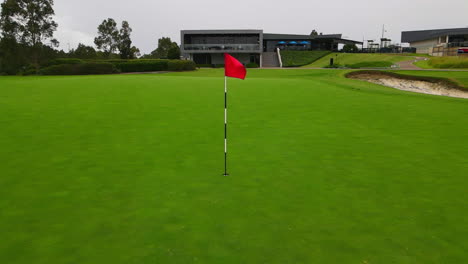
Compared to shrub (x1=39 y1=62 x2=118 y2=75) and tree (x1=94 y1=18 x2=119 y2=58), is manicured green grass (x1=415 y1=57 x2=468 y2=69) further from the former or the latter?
tree (x1=94 y1=18 x2=119 y2=58)

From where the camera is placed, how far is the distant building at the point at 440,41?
3000 inches

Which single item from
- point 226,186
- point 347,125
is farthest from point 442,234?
point 347,125

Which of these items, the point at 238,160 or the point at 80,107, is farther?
the point at 80,107

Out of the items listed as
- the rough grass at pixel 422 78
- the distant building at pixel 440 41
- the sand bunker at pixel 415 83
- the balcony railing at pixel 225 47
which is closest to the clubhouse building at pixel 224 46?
the balcony railing at pixel 225 47

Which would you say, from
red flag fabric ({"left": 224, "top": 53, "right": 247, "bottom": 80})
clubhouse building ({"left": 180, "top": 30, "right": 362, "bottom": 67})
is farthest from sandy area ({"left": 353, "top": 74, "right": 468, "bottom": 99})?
clubhouse building ({"left": 180, "top": 30, "right": 362, "bottom": 67})

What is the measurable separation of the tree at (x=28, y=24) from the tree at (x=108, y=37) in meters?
27.5

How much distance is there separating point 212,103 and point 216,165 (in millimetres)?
8911

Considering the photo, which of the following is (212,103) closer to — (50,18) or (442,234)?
(442,234)

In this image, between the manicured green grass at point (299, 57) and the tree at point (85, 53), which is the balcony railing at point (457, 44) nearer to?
the manicured green grass at point (299, 57)

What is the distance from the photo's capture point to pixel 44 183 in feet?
20.6

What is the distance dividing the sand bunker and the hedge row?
29.3 metres

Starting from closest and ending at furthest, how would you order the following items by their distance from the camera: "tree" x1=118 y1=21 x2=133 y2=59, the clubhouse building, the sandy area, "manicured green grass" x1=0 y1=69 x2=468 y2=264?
"manicured green grass" x1=0 y1=69 x2=468 y2=264, the sandy area, the clubhouse building, "tree" x1=118 y1=21 x2=133 y2=59

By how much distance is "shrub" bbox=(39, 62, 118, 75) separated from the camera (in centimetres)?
4559

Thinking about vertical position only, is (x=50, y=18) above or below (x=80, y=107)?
above
